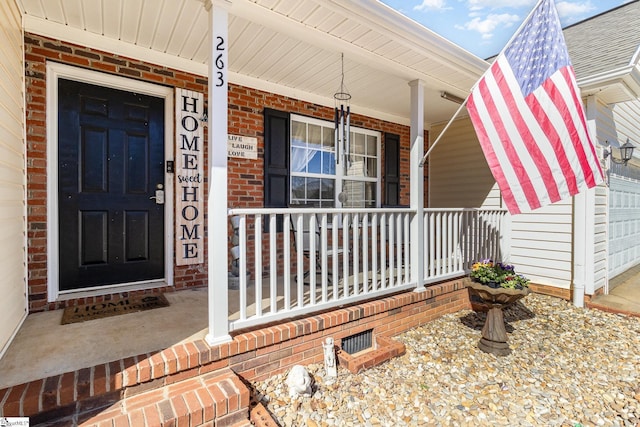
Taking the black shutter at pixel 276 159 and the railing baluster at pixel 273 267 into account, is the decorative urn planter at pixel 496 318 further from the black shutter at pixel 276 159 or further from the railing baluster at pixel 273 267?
the black shutter at pixel 276 159

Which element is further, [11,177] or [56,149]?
[56,149]

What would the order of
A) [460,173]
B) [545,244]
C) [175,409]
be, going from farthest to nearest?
[460,173] → [545,244] → [175,409]

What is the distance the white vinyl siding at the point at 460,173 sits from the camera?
5.12 m

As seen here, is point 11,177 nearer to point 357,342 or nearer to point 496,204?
point 357,342

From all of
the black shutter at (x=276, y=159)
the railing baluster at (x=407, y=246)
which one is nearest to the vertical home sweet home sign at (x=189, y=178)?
the black shutter at (x=276, y=159)

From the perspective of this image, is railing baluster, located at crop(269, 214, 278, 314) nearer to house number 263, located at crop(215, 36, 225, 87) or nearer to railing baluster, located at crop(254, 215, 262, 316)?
railing baluster, located at crop(254, 215, 262, 316)

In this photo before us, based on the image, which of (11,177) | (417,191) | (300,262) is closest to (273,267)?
(300,262)

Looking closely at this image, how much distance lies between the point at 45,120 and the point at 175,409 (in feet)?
8.31

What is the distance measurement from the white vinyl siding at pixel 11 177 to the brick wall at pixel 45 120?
106 millimetres

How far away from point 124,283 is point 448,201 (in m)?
4.91

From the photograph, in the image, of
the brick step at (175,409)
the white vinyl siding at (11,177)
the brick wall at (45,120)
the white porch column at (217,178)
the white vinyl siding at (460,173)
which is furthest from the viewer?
the white vinyl siding at (460,173)

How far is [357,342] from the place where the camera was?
2.87 meters

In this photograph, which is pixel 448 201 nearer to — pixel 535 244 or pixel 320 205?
pixel 535 244

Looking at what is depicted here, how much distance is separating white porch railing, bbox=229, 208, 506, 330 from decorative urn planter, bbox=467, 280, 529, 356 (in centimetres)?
65
